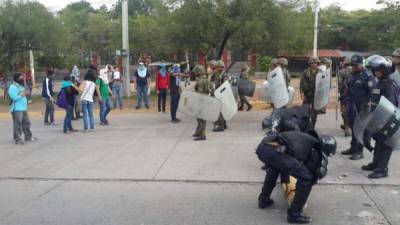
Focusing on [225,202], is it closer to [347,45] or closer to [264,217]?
[264,217]

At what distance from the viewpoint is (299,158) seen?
5.51m

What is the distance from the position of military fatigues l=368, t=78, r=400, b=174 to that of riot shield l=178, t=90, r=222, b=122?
3.62 metres

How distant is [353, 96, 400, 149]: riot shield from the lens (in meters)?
6.70

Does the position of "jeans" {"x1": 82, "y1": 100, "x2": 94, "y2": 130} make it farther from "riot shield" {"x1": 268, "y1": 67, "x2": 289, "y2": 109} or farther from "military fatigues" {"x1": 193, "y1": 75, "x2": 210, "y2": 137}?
"riot shield" {"x1": 268, "y1": 67, "x2": 289, "y2": 109}

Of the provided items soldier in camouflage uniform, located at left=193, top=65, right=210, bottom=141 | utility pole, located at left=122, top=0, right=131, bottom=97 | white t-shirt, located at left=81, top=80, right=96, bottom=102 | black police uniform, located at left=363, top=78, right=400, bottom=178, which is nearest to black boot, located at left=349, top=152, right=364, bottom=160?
black police uniform, located at left=363, top=78, right=400, bottom=178


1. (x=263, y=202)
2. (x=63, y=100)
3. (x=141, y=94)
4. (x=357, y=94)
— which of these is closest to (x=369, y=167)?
(x=357, y=94)

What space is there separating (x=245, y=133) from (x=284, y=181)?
520cm

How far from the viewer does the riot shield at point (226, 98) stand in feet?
35.3

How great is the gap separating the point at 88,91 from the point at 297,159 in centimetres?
773

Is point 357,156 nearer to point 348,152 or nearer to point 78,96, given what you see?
point 348,152

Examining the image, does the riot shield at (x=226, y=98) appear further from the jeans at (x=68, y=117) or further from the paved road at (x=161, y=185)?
the jeans at (x=68, y=117)

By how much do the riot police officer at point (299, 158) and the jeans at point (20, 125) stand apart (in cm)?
674

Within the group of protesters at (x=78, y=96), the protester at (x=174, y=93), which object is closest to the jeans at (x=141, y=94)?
the group of protesters at (x=78, y=96)

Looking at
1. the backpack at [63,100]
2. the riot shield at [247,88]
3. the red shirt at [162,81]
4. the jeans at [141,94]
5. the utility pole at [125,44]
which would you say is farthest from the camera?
the utility pole at [125,44]
